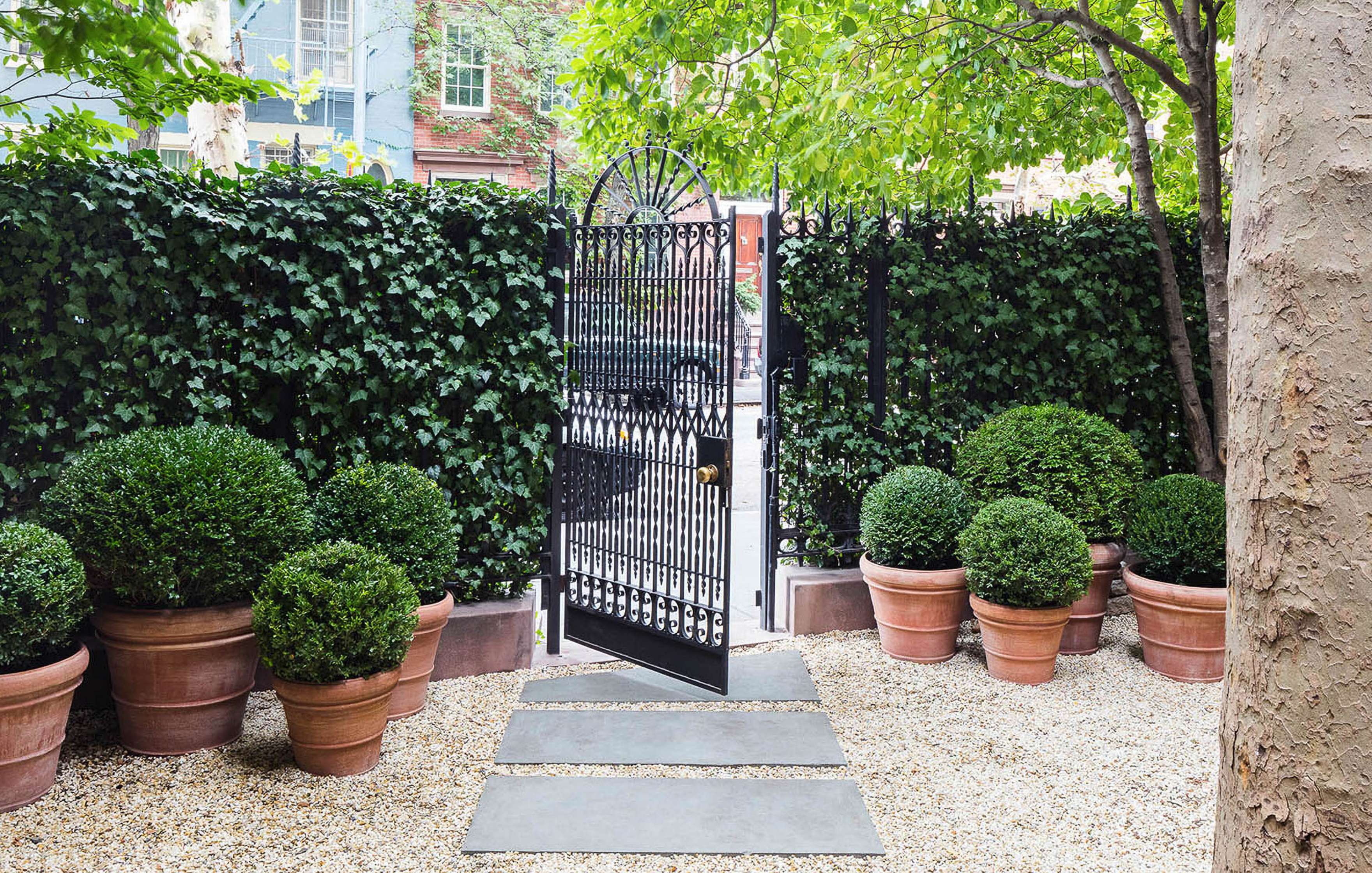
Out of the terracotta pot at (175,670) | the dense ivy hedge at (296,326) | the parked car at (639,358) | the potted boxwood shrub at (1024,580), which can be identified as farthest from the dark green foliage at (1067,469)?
the terracotta pot at (175,670)

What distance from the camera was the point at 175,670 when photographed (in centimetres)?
382

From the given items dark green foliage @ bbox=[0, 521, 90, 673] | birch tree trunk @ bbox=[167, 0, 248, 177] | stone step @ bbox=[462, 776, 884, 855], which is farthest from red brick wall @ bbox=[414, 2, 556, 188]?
stone step @ bbox=[462, 776, 884, 855]

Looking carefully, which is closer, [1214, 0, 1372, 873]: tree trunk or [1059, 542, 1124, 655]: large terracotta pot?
[1214, 0, 1372, 873]: tree trunk

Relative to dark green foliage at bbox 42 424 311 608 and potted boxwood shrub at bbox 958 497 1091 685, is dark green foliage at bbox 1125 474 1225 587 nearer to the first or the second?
potted boxwood shrub at bbox 958 497 1091 685

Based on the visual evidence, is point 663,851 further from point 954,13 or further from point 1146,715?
point 954,13

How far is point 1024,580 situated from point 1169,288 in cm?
268

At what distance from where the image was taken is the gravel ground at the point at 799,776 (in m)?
3.14

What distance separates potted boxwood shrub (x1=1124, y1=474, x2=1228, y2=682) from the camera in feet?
16.4

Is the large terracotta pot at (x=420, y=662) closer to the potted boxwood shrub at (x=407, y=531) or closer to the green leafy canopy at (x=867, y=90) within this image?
the potted boxwood shrub at (x=407, y=531)

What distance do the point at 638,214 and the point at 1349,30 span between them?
4143 mm

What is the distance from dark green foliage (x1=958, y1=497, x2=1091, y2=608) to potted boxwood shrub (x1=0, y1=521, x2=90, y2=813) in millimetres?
4080

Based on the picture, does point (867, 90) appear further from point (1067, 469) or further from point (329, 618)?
point (329, 618)

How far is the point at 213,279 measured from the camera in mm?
4414

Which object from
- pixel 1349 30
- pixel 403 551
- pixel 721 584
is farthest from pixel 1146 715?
pixel 1349 30
